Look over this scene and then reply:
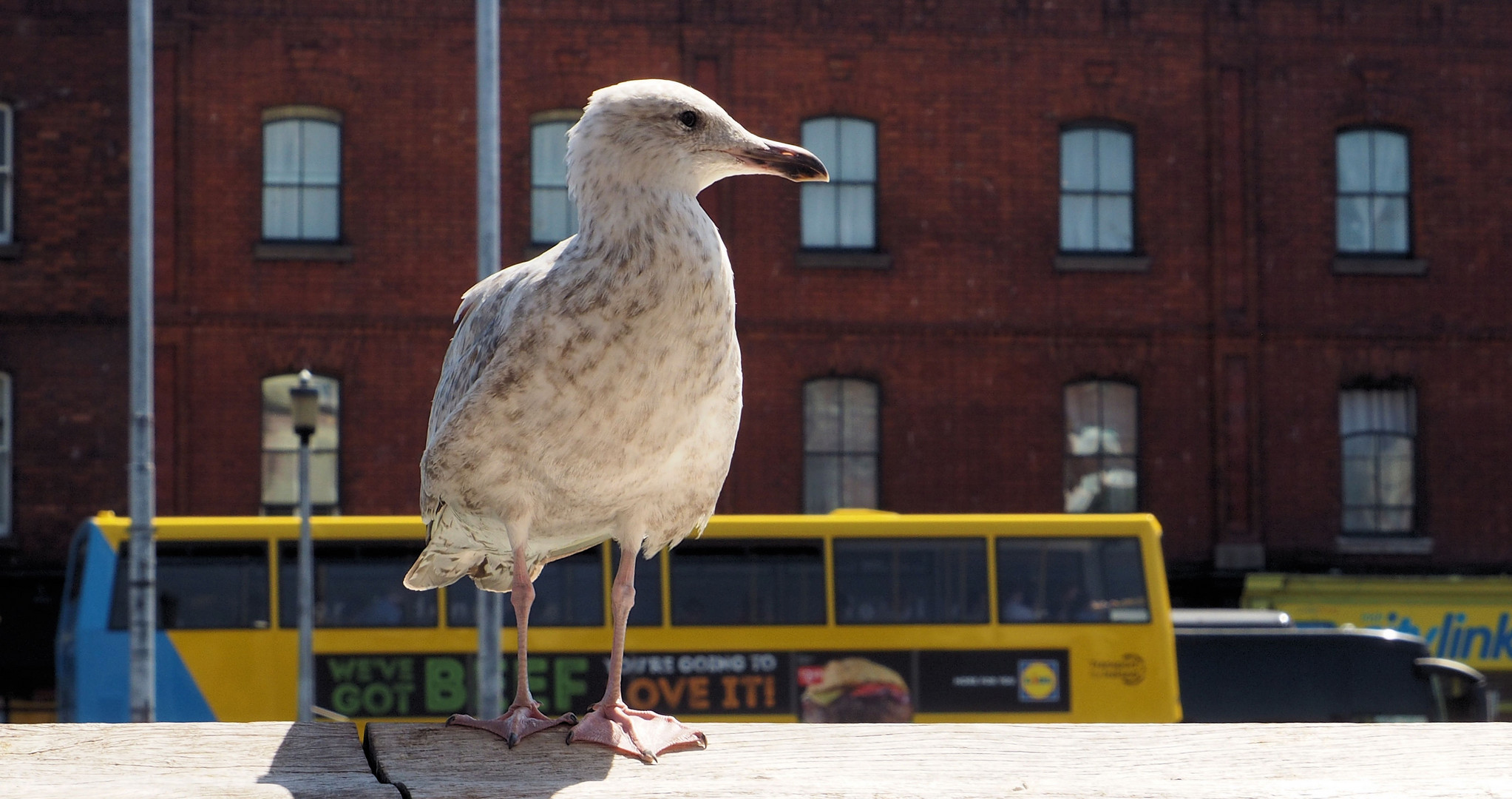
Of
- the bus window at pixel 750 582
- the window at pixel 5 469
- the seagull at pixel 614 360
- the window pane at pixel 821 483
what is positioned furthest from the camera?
the window pane at pixel 821 483

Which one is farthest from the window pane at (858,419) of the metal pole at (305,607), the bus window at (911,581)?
the metal pole at (305,607)

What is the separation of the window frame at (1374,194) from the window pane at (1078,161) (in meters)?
3.18

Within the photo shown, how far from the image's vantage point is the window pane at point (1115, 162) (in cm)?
2178

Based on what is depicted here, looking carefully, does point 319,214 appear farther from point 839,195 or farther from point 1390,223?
point 1390,223

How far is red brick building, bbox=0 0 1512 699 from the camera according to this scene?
794 inches

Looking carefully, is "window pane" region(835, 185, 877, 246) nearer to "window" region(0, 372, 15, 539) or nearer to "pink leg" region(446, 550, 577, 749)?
"window" region(0, 372, 15, 539)

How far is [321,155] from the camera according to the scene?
20750 millimetres

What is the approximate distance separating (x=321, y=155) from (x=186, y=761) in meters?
19.2

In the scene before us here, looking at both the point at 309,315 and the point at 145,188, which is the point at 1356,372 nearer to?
the point at 309,315

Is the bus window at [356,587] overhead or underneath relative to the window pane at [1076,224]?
underneath

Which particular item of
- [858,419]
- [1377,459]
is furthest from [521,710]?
[1377,459]

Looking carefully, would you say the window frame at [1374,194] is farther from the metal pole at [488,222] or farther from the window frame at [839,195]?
the metal pole at [488,222]

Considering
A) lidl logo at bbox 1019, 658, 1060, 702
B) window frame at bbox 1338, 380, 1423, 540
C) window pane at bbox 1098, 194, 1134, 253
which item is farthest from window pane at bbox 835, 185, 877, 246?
lidl logo at bbox 1019, 658, 1060, 702

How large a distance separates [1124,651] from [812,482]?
5.99m
